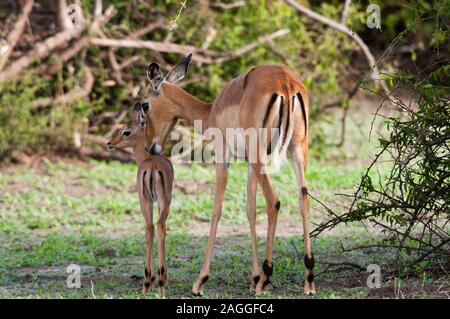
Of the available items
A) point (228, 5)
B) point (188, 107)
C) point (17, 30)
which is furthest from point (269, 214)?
point (228, 5)

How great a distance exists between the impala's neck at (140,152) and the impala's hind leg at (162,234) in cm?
39

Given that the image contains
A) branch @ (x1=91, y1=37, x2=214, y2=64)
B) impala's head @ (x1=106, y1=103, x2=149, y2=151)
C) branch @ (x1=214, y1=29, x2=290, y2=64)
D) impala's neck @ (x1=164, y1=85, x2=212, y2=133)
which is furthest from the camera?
branch @ (x1=214, y1=29, x2=290, y2=64)

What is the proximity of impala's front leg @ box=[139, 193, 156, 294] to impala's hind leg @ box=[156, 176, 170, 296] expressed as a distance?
6 cm

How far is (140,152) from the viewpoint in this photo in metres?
6.03

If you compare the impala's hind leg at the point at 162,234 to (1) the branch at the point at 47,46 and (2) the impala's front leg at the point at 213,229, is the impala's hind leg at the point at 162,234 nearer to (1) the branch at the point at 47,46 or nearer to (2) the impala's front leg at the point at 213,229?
(2) the impala's front leg at the point at 213,229

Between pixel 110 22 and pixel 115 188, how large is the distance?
8.24 ft

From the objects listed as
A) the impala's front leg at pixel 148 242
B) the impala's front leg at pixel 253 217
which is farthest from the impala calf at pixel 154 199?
the impala's front leg at pixel 253 217

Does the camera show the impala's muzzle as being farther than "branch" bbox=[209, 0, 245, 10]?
No

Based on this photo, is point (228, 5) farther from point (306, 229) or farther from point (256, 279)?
point (306, 229)

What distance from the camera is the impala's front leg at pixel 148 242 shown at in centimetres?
546

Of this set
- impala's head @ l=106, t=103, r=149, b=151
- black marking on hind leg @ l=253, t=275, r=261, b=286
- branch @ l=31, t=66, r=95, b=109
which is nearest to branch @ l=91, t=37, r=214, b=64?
branch @ l=31, t=66, r=95, b=109

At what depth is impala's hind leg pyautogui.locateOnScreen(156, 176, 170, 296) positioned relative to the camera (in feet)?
17.7

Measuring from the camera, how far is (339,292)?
5215 mm

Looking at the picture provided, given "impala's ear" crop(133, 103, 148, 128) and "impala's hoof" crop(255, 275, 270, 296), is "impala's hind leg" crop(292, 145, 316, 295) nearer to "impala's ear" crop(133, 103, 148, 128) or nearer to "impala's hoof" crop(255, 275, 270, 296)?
"impala's hoof" crop(255, 275, 270, 296)
